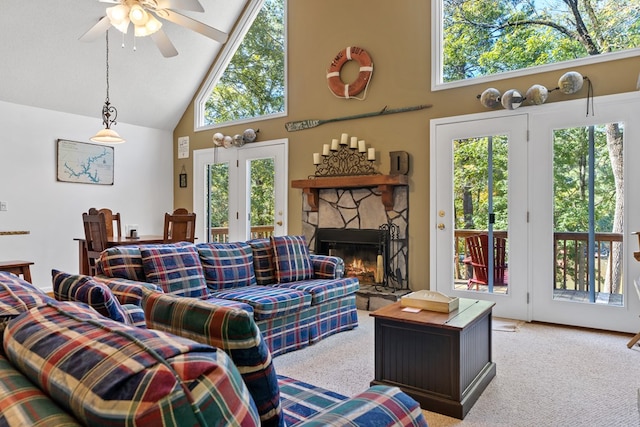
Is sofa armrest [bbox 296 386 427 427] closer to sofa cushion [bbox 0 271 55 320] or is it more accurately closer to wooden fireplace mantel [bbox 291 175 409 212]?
sofa cushion [bbox 0 271 55 320]

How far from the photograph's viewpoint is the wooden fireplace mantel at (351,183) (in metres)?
4.63

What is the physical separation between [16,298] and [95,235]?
11.9 ft

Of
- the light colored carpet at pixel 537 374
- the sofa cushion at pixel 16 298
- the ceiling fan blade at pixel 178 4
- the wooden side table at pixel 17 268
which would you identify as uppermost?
the ceiling fan blade at pixel 178 4

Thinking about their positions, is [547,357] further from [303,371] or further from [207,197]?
[207,197]

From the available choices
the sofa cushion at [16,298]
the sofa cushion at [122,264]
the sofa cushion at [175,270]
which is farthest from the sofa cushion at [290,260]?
the sofa cushion at [16,298]

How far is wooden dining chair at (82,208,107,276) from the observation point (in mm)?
4355

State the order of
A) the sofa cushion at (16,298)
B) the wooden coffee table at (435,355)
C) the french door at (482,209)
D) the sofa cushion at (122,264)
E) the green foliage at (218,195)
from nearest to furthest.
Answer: the sofa cushion at (16,298) → the wooden coffee table at (435,355) → the sofa cushion at (122,264) → the french door at (482,209) → the green foliage at (218,195)

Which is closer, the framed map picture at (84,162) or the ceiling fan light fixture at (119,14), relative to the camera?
→ the ceiling fan light fixture at (119,14)

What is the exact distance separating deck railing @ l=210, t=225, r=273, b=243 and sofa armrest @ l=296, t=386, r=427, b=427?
4.87 m

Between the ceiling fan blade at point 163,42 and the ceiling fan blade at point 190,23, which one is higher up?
the ceiling fan blade at point 190,23

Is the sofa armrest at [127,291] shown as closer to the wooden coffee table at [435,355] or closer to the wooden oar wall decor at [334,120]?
the wooden coffee table at [435,355]

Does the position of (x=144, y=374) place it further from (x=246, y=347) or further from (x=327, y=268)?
(x=327, y=268)

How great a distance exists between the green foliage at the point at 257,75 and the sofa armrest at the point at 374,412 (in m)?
5.16

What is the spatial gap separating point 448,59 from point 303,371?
3572mm
